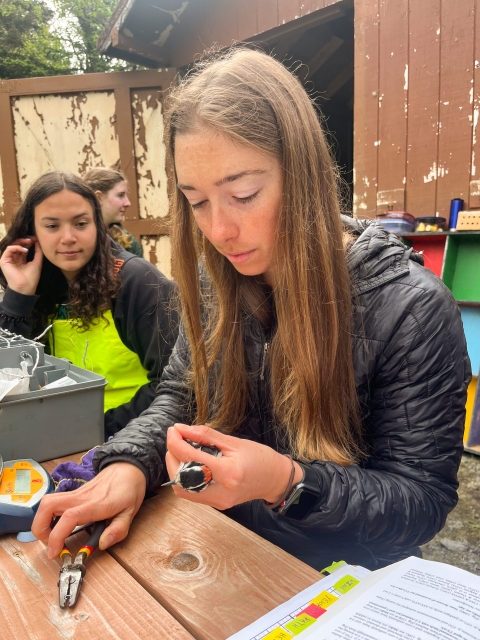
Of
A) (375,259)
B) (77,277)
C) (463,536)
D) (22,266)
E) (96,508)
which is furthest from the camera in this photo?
(463,536)

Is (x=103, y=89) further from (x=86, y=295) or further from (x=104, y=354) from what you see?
(x=104, y=354)

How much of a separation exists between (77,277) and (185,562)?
4.67 feet

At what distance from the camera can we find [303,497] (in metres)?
0.90

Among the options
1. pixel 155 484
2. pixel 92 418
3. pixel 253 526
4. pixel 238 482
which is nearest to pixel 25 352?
pixel 92 418

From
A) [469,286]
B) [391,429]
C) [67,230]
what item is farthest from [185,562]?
[469,286]

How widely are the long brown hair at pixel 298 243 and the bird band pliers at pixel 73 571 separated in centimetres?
48

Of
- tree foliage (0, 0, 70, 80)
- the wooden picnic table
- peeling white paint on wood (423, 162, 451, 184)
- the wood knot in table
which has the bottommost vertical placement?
the wood knot in table

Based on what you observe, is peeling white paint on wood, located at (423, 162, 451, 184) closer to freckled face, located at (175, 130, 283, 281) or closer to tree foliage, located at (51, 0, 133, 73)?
freckled face, located at (175, 130, 283, 281)

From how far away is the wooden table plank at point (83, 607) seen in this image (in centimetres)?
70

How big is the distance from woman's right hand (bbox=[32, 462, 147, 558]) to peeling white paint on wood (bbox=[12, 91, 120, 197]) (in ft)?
13.3

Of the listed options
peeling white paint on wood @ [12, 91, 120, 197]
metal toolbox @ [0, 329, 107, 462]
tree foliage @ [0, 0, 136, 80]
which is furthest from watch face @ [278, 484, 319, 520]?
tree foliage @ [0, 0, 136, 80]

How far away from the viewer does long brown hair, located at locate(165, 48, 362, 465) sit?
108 cm

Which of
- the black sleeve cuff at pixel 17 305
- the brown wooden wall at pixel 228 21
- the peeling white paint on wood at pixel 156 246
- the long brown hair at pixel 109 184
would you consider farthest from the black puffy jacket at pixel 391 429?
the peeling white paint on wood at pixel 156 246

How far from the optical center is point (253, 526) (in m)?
1.28
